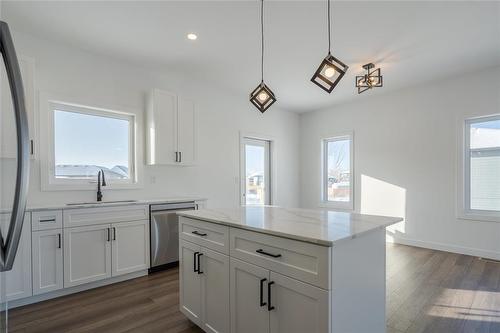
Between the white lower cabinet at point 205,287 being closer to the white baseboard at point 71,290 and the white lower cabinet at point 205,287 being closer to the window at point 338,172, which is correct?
the white baseboard at point 71,290

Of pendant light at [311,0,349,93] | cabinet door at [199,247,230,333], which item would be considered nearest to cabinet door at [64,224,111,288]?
cabinet door at [199,247,230,333]

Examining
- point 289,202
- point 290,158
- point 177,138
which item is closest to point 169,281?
point 177,138

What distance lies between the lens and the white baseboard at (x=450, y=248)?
3.82 m

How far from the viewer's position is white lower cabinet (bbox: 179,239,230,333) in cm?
183

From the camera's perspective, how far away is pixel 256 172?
558 centimetres

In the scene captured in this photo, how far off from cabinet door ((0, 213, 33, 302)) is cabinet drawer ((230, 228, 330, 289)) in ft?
7.05

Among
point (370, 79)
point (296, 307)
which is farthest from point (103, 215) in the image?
point (370, 79)

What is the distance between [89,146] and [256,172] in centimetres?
311

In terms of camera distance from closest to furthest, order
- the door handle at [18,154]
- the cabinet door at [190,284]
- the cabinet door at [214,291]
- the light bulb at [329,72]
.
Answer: the door handle at [18,154]
the cabinet door at [214,291]
the light bulb at [329,72]
the cabinet door at [190,284]

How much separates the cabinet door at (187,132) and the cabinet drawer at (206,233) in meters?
1.83

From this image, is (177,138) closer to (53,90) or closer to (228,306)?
(53,90)

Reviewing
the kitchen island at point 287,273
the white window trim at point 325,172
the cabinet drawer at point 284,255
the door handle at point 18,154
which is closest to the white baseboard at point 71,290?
the kitchen island at point 287,273

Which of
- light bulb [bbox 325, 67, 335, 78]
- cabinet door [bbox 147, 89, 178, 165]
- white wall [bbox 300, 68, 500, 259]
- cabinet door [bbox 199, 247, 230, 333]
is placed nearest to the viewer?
→ cabinet door [bbox 199, 247, 230, 333]

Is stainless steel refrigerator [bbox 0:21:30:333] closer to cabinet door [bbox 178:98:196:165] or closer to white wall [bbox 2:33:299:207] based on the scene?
white wall [bbox 2:33:299:207]
